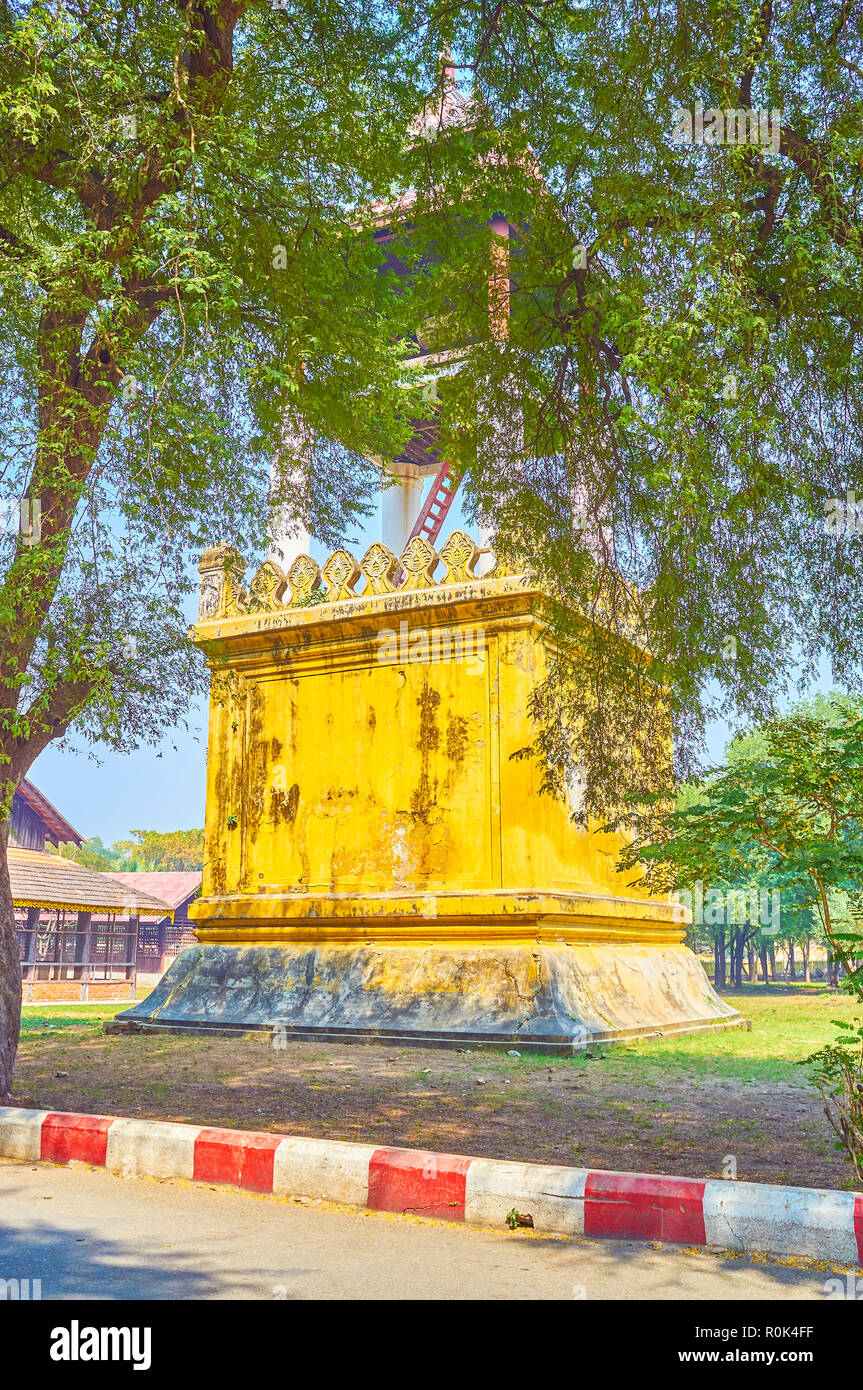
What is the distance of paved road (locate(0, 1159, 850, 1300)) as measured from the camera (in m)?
3.21

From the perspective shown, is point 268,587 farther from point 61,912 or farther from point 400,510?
point 61,912

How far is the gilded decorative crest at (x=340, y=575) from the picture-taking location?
11445 millimetres

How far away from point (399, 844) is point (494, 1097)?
13.8 feet

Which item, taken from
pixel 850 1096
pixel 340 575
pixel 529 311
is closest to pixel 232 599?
pixel 340 575

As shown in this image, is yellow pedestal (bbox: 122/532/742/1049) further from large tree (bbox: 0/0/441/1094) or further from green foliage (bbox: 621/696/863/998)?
green foliage (bbox: 621/696/863/998)

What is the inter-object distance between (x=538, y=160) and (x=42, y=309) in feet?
11.3

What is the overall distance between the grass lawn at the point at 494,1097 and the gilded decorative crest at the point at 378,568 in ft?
15.0

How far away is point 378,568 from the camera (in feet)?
37.3

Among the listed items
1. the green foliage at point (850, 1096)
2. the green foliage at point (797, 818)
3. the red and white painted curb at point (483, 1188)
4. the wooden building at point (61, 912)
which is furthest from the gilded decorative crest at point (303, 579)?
the wooden building at point (61, 912)

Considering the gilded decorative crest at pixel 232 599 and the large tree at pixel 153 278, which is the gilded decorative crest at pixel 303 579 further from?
the large tree at pixel 153 278

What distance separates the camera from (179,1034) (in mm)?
10656

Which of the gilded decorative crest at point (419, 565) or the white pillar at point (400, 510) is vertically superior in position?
the white pillar at point (400, 510)

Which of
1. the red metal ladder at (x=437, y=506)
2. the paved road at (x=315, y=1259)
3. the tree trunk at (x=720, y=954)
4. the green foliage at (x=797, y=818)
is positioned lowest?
the tree trunk at (x=720, y=954)

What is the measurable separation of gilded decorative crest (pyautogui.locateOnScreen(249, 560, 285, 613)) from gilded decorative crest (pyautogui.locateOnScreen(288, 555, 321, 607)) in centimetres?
13
